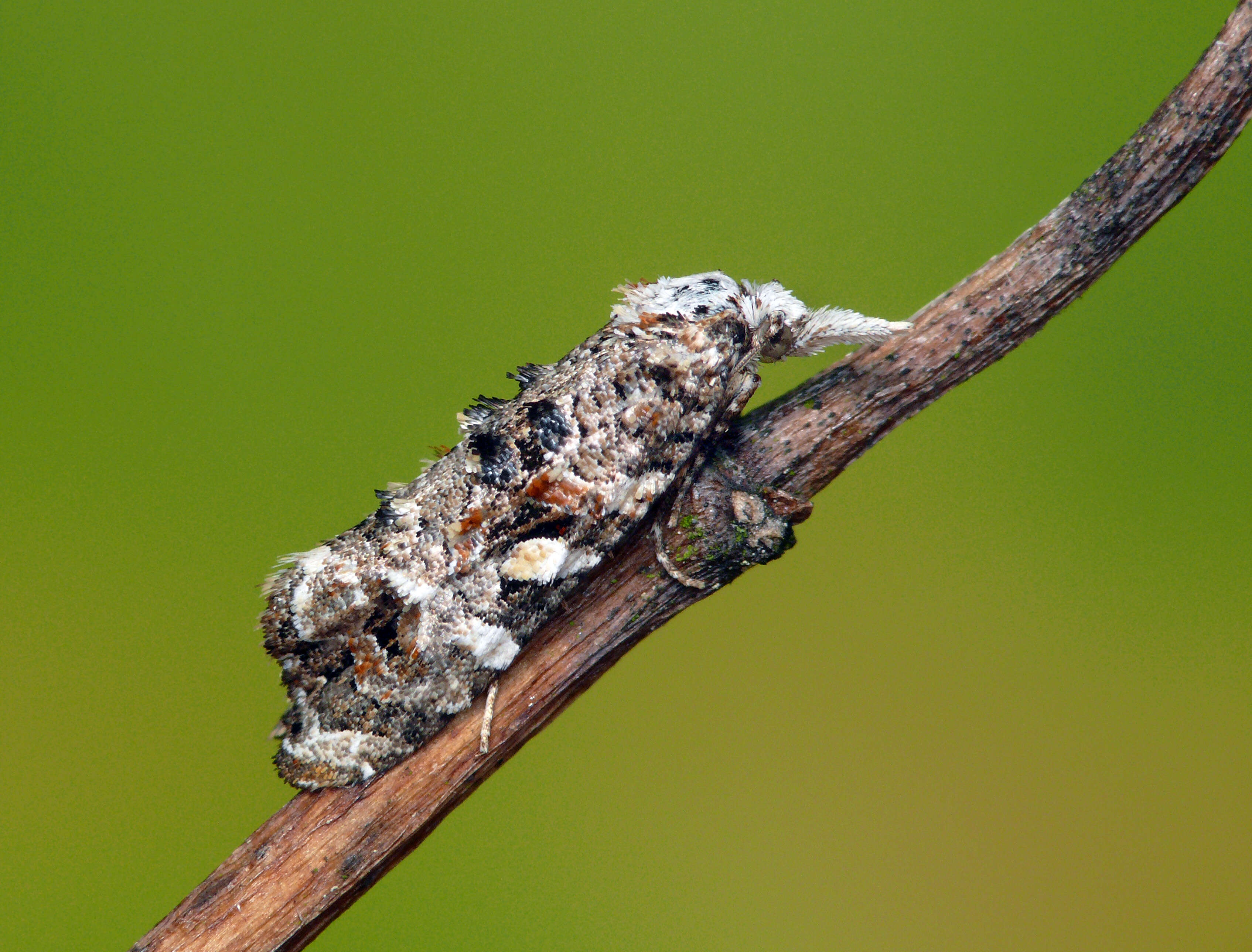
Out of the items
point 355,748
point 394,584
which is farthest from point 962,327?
point 355,748

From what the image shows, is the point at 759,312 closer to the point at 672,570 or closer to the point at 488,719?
the point at 672,570

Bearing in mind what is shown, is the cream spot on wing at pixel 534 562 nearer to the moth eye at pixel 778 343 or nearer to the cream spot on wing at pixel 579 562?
the cream spot on wing at pixel 579 562

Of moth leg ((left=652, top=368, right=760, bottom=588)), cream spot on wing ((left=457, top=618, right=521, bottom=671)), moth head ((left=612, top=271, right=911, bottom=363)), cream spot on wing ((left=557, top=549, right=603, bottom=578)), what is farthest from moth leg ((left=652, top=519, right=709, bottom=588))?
moth head ((left=612, top=271, right=911, bottom=363))

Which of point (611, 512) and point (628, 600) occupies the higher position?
point (611, 512)

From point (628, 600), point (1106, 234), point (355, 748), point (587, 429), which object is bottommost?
point (1106, 234)

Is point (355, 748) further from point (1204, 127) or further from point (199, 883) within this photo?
point (1204, 127)
